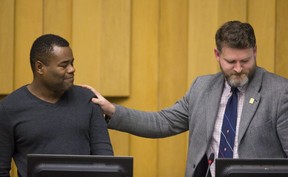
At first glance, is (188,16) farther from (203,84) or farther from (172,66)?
(203,84)

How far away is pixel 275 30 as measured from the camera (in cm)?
411

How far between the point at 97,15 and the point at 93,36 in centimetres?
A: 13

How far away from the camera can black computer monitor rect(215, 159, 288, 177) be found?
2.22 meters

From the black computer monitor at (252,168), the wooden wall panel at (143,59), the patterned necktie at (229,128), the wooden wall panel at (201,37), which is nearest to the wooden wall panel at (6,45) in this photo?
the wooden wall panel at (143,59)

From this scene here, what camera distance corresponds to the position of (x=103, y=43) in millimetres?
3871

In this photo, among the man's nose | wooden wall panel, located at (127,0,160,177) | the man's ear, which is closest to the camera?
the man's ear

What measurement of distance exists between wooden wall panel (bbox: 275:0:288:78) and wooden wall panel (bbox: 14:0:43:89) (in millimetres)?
1508

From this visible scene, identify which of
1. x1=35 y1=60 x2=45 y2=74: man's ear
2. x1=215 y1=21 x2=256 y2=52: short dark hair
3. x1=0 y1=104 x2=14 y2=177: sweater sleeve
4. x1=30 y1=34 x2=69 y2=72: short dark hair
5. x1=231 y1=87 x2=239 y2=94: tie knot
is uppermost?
x1=215 y1=21 x2=256 y2=52: short dark hair

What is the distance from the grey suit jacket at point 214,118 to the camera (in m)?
→ 3.03

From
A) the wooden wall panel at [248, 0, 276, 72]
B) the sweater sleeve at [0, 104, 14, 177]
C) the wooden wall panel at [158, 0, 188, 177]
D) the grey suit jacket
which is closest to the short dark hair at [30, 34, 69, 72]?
the sweater sleeve at [0, 104, 14, 177]

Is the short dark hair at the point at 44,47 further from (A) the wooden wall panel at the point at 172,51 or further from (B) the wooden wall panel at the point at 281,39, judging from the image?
(B) the wooden wall panel at the point at 281,39

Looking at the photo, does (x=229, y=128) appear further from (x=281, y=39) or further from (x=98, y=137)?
Result: (x=281, y=39)

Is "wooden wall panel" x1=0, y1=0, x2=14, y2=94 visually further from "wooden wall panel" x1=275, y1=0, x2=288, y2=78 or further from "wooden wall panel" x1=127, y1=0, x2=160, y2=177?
"wooden wall panel" x1=275, y1=0, x2=288, y2=78

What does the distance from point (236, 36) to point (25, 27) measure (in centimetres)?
138
